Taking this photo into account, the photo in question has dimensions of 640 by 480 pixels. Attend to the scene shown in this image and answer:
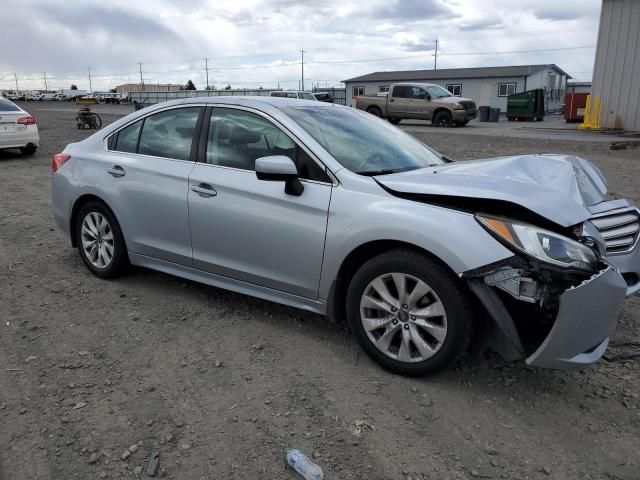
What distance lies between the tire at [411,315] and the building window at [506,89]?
4487 cm

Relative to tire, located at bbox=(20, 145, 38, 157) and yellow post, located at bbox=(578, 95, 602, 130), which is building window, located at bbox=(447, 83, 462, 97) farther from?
tire, located at bbox=(20, 145, 38, 157)

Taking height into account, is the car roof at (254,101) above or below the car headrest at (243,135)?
above

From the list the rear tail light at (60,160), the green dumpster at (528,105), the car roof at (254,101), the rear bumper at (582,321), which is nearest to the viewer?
the rear bumper at (582,321)

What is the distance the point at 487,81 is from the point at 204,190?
45.2m

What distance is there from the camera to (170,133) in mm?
4434

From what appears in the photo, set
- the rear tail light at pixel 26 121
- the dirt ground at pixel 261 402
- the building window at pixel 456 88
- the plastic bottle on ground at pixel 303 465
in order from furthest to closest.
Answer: the building window at pixel 456 88, the rear tail light at pixel 26 121, the dirt ground at pixel 261 402, the plastic bottle on ground at pixel 303 465

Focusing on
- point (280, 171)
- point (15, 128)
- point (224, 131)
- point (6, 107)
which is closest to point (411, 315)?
point (280, 171)

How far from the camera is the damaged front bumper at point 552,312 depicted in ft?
9.04

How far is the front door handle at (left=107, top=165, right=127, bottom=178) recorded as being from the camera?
455 cm

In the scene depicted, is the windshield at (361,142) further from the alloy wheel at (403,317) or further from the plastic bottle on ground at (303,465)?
the plastic bottle on ground at (303,465)

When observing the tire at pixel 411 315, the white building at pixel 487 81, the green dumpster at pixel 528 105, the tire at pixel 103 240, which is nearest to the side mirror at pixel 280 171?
the tire at pixel 411 315

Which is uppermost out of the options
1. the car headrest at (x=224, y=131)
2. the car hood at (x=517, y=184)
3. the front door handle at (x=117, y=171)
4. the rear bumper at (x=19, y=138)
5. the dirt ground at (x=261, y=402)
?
the car headrest at (x=224, y=131)

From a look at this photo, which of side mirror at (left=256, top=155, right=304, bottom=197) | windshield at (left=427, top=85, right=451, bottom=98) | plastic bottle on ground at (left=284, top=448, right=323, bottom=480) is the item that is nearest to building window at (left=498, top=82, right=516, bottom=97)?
windshield at (left=427, top=85, right=451, bottom=98)

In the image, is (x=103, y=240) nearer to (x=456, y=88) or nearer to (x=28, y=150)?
(x=28, y=150)
